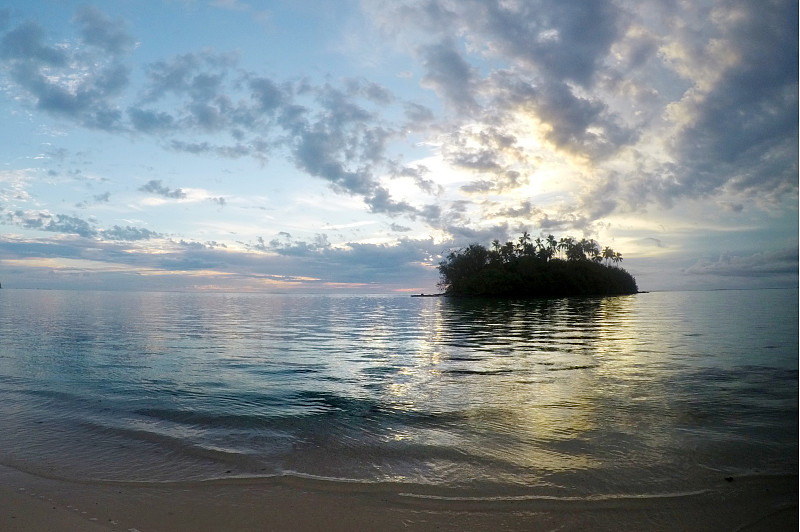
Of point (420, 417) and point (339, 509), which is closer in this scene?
point (339, 509)

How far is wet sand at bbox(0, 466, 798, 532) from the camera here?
Result: 5.09m

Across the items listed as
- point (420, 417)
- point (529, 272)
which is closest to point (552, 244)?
point (529, 272)

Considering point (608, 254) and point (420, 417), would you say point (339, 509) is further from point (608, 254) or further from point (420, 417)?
point (608, 254)

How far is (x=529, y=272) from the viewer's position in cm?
13300

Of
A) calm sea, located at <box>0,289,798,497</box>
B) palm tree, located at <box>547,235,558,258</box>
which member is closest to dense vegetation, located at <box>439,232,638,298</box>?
palm tree, located at <box>547,235,558,258</box>

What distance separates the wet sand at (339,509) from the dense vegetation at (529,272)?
12736 cm

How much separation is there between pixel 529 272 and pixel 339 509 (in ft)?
436

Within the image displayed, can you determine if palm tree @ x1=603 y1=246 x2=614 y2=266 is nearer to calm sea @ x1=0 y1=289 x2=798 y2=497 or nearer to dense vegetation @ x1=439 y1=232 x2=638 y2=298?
dense vegetation @ x1=439 y1=232 x2=638 y2=298

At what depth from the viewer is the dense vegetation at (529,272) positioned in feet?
435

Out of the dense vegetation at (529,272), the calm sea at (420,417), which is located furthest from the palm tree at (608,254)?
the calm sea at (420,417)

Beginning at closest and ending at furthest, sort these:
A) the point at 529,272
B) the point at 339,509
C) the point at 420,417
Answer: the point at 339,509
the point at 420,417
the point at 529,272

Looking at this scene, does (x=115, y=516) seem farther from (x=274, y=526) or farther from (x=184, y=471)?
(x=274, y=526)

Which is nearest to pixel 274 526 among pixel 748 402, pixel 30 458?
pixel 30 458

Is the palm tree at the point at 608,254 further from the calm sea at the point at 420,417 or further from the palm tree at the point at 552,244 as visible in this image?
the calm sea at the point at 420,417
